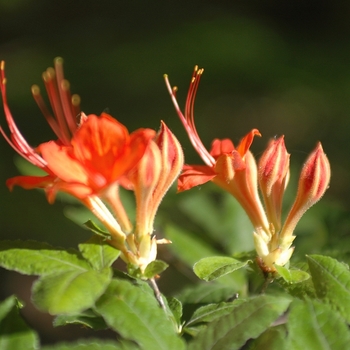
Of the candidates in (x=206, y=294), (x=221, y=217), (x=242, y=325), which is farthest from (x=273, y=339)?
(x=221, y=217)

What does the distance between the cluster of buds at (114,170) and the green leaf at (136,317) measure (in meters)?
0.14

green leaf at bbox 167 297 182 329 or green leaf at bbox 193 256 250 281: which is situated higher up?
green leaf at bbox 193 256 250 281

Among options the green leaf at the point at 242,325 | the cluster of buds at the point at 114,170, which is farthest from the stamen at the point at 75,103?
the green leaf at the point at 242,325

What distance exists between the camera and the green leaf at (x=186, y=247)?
1271mm

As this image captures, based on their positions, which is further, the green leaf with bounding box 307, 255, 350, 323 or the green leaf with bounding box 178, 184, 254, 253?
the green leaf with bounding box 178, 184, 254, 253

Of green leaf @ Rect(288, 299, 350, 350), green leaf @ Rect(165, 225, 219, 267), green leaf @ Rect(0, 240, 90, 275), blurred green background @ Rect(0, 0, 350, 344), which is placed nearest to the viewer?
green leaf @ Rect(288, 299, 350, 350)

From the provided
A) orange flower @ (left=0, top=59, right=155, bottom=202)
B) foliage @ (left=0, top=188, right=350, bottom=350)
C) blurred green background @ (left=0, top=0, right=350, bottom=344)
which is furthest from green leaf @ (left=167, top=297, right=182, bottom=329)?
blurred green background @ (left=0, top=0, right=350, bottom=344)

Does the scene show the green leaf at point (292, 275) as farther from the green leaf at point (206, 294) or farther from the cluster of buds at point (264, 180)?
the green leaf at point (206, 294)

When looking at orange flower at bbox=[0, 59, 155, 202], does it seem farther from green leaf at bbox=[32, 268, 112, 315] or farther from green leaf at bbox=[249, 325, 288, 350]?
green leaf at bbox=[249, 325, 288, 350]

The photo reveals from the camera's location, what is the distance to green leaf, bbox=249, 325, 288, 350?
27.4 inches

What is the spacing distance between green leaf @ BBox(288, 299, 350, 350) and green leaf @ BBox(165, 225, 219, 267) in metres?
0.56

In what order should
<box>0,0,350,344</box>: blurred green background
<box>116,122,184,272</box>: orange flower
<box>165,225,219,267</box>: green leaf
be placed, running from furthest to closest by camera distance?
<box>0,0,350,344</box>: blurred green background
<box>165,225,219,267</box>: green leaf
<box>116,122,184,272</box>: orange flower

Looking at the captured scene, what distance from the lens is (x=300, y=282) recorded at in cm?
88

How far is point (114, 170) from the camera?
0.86 metres
